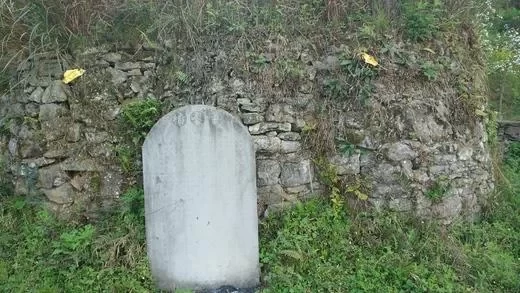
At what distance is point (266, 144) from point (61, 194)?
1.96 meters

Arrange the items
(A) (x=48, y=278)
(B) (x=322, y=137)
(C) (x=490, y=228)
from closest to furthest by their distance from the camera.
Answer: (A) (x=48, y=278) < (B) (x=322, y=137) < (C) (x=490, y=228)

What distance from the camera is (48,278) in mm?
3443

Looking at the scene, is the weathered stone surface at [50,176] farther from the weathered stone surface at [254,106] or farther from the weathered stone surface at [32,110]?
the weathered stone surface at [254,106]

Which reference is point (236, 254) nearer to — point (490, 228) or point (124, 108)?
point (124, 108)

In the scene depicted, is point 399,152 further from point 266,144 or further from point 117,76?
point 117,76

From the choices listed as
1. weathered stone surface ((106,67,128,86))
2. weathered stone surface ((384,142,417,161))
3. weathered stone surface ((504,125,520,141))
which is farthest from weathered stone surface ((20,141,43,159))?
weathered stone surface ((504,125,520,141))

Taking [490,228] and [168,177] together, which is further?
[490,228]

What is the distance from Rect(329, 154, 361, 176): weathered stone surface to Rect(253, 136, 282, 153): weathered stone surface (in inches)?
21.5

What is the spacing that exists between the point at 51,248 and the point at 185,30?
93.8 inches

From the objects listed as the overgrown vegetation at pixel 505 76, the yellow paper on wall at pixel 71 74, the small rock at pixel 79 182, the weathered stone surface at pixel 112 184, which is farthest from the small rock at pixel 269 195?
the overgrown vegetation at pixel 505 76

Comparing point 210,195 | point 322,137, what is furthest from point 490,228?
point 210,195

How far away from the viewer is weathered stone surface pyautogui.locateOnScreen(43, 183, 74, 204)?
3.97 meters

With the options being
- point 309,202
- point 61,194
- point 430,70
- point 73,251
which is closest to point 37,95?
point 61,194

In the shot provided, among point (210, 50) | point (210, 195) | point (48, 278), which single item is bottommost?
point (48, 278)
